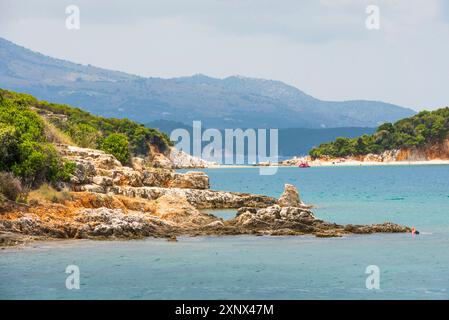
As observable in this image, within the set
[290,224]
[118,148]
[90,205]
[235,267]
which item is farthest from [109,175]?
[235,267]

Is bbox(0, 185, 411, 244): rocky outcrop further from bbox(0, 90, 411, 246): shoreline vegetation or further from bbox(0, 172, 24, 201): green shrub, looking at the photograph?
bbox(0, 172, 24, 201): green shrub

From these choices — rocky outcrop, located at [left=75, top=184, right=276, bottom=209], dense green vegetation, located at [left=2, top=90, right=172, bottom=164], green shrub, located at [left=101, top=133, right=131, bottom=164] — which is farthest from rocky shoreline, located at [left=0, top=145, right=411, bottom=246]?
green shrub, located at [left=101, top=133, right=131, bottom=164]

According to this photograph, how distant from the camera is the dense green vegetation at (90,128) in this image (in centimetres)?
7506

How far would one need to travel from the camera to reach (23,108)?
5978 cm

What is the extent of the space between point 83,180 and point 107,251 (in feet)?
50.2

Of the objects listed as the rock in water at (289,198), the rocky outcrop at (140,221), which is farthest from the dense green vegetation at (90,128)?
the rock in water at (289,198)

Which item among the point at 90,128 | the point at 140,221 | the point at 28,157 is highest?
the point at 90,128

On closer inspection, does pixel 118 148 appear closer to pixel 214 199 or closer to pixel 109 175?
pixel 214 199

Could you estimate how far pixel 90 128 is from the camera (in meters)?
88.9

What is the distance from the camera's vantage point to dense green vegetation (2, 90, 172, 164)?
75062 millimetres

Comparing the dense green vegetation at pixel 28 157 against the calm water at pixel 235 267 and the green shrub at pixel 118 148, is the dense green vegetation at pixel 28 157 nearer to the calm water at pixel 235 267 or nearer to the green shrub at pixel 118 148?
the calm water at pixel 235 267

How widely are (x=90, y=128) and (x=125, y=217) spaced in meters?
47.5

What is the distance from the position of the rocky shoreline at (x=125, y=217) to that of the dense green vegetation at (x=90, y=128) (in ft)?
42.4
